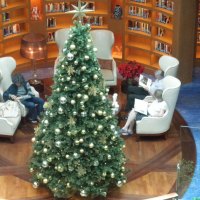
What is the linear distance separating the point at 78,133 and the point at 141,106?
2302 millimetres

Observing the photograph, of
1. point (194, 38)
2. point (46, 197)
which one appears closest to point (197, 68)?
point (194, 38)

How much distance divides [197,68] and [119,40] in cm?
199

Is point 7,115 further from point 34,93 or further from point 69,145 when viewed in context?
point 69,145

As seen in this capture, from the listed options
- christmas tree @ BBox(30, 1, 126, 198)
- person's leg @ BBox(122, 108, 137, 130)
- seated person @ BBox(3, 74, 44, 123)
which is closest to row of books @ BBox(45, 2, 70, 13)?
seated person @ BBox(3, 74, 44, 123)

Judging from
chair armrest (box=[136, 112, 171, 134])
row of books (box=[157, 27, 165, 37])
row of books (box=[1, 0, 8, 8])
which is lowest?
chair armrest (box=[136, 112, 171, 134])

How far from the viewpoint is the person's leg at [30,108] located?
11.0 meters

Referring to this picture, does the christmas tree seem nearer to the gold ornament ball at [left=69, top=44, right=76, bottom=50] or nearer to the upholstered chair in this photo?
the gold ornament ball at [left=69, top=44, right=76, bottom=50]

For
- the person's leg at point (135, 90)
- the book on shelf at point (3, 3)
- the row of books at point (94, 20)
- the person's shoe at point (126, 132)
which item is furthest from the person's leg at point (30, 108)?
the row of books at point (94, 20)

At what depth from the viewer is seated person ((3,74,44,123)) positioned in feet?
35.8

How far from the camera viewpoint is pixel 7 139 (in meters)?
10.7

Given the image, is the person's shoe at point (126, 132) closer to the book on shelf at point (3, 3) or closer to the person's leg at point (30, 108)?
the person's leg at point (30, 108)

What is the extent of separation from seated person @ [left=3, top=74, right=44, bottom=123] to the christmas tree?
2154 mm

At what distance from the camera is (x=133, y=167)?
32.2ft

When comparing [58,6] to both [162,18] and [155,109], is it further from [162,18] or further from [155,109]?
[155,109]
